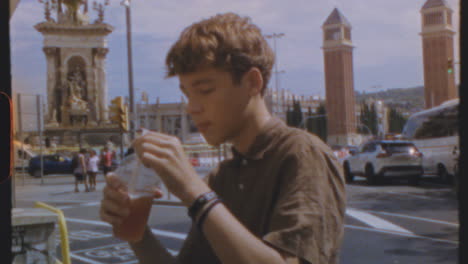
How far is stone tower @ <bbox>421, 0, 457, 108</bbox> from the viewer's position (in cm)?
5319

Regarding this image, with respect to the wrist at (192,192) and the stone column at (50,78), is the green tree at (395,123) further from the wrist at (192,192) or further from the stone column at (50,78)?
the wrist at (192,192)

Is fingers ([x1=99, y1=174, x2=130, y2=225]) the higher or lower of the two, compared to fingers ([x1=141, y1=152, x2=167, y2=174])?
lower

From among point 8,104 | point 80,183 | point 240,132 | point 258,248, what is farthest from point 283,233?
point 80,183

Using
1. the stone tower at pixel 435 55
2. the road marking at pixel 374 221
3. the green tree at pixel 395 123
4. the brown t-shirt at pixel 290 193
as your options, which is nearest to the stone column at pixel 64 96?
the stone tower at pixel 435 55

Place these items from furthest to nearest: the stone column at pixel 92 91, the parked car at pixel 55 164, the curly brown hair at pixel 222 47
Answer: the stone column at pixel 92 91 → the parked car at pixel 55 164 → the curly brown hair at pixel 222 47

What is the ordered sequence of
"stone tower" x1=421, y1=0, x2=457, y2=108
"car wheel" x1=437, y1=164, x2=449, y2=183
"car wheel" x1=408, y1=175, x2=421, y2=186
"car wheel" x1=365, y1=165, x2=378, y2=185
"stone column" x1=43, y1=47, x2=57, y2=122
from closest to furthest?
"car wheel" x1=408, y1=175, x2=421, y2=186 → "car wheel" x1=437, y1=164, x2=449, y2=183 → "car wheel" x1=365, y1=165, x2=378, y2=185 → "stone tower" x1=421, y1=0, x2=457, y2=108 → "stone column" x1=43, y1=47, x2=57, y2=122

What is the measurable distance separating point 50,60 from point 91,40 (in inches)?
181

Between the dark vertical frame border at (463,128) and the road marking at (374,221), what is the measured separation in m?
7.19

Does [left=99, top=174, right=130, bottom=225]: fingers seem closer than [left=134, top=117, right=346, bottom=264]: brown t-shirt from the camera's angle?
No

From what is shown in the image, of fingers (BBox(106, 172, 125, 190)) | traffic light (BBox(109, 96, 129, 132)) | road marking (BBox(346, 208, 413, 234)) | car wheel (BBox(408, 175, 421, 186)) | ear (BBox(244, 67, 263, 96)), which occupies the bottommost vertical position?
car wheel (BBox(408, 175, 421, 186))

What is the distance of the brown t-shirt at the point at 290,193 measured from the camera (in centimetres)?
107

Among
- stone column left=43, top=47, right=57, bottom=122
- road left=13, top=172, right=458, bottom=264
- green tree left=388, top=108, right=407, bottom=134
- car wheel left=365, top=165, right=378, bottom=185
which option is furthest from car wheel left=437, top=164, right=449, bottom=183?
green tree left=388, top=108, right=407, bottom=134

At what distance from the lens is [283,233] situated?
1.06 meters

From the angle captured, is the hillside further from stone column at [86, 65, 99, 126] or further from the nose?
the nose
